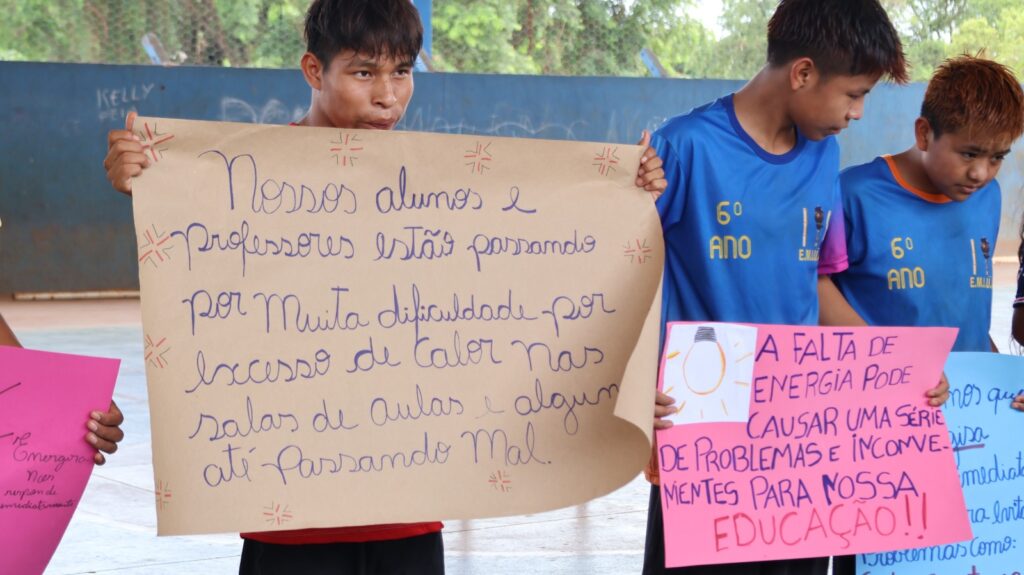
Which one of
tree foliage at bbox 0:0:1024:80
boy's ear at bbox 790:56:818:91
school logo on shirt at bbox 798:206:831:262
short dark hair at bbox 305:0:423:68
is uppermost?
short dark hair at bbox 305:0:423:68

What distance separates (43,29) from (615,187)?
1449 centimetres

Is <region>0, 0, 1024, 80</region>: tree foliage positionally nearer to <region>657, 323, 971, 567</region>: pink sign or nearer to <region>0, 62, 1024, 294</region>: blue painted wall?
<region>0, 62, 1024, 294</region>: blue painted wall

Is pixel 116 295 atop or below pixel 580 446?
below

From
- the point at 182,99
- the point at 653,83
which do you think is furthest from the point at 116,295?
the point at 653,83

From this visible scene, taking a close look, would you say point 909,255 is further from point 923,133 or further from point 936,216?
point 923,133

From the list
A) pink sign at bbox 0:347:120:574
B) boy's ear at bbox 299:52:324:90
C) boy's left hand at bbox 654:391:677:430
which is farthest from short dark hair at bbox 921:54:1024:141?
pink sign at bbox 0:347:120:574

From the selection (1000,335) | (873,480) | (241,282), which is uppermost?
(241,282)

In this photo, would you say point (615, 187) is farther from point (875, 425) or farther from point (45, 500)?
point (45, 500)

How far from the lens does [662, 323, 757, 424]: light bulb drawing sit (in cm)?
255

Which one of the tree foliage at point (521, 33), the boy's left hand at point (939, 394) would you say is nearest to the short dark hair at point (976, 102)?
the boy's left hand at point (939, 394)

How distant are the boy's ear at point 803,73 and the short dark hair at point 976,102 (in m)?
0.50

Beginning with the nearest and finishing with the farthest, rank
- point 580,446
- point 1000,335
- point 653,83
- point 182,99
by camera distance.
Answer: point 580,446
point 1000,335
point 182,99
point 653,83

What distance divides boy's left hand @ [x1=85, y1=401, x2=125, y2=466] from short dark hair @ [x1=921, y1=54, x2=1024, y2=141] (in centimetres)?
202

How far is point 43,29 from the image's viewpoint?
15.5m
